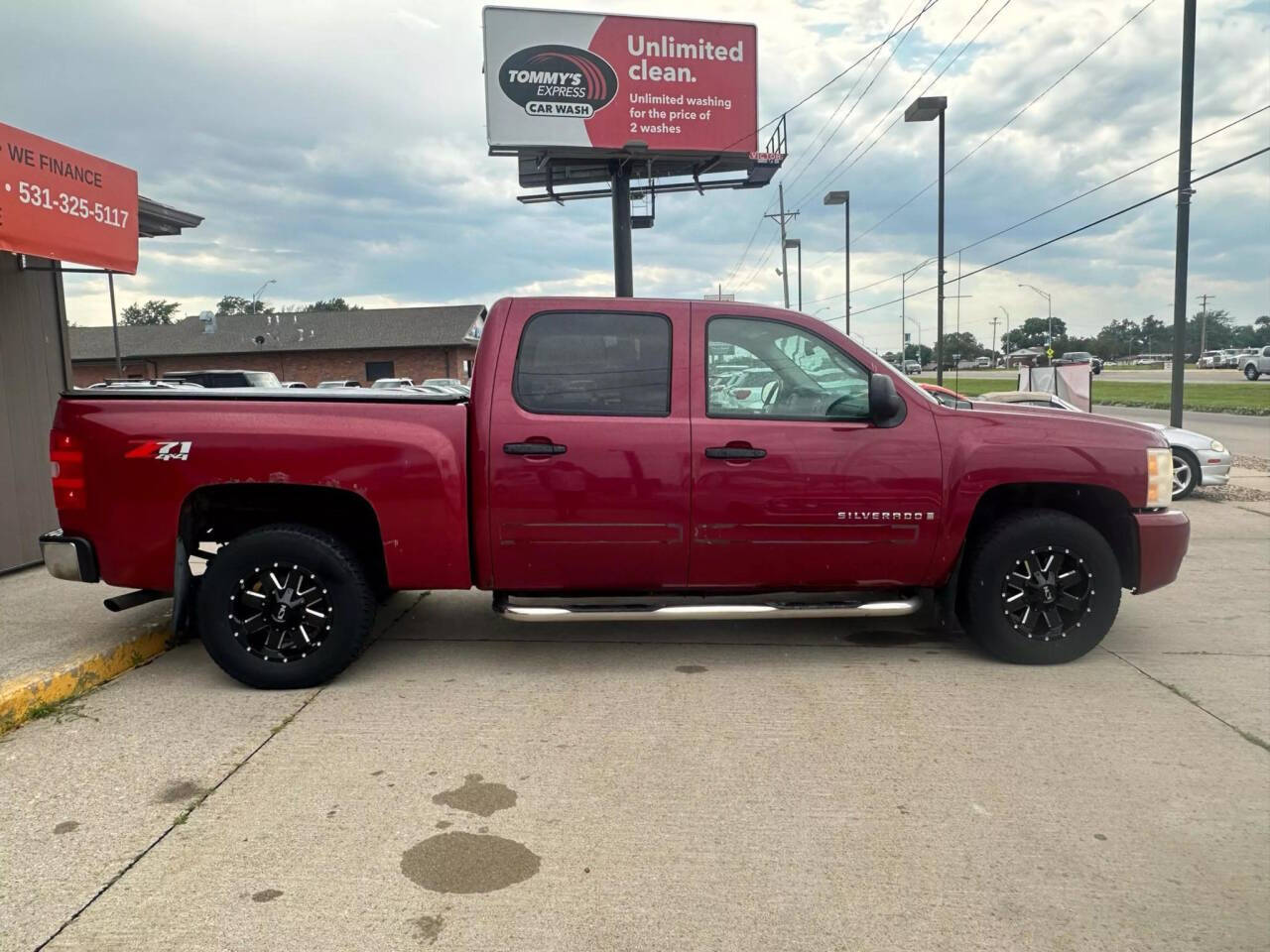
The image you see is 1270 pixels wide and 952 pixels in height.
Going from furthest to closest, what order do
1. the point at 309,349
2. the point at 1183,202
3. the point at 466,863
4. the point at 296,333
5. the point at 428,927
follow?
the point at 296,333 → the point at 309,349 → the point at 1183,202 → the point at 466,863 → the point at 428,927

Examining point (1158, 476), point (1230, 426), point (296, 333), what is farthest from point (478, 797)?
point (296, 333)

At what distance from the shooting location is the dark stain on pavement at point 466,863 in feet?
9.00

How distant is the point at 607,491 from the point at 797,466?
977 millimetres

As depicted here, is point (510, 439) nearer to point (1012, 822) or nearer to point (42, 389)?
point (1012, 822)

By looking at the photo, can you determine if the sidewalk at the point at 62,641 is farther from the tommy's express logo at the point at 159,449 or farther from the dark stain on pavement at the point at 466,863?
the dark stain on pavement at the point at 466,863

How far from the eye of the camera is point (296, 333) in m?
46.3

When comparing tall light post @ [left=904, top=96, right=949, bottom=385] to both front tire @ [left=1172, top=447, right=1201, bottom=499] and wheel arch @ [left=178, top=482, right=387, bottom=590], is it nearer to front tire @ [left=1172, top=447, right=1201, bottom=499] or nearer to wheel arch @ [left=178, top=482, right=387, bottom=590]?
front tire @ [left=1172, top=447, right=1201, bottom=499]

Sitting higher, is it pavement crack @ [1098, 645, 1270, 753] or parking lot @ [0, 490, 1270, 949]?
parking lot @ [0, 490, 1270, 949]

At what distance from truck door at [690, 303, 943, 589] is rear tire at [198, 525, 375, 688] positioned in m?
1.78

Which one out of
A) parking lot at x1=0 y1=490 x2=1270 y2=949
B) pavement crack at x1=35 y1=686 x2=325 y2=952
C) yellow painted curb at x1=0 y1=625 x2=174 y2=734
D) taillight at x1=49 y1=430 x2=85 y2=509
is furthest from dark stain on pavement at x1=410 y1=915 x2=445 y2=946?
taillight at x1=49 y1=430 x2=85 y2=509

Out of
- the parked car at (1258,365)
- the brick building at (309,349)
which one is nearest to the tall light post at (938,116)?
the brick building at (309,349)

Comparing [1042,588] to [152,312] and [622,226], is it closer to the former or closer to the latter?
[622,226]

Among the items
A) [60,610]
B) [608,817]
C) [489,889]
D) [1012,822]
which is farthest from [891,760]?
[60,610]

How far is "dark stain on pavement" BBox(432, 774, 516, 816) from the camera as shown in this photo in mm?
3195
